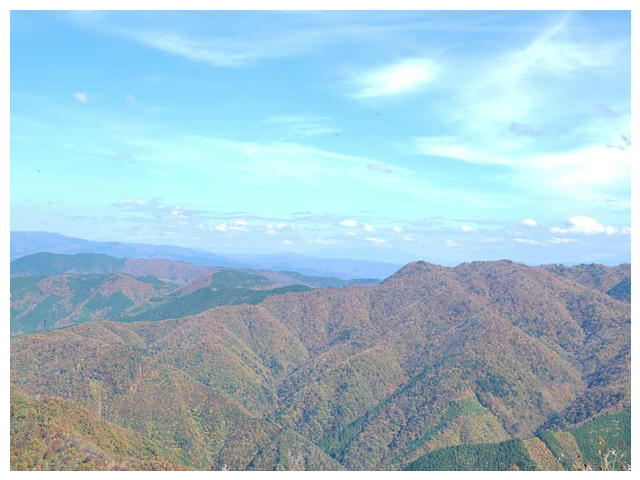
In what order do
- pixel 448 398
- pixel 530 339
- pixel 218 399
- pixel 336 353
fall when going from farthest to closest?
pixel 336 353 < pixel 530 339 < pixel 448 398 < pixel 218 399

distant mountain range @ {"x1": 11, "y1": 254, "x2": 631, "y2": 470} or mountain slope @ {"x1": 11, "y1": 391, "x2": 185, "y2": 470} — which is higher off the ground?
mountain slope @ {"x1": 11, "y1": 391, "x2": 185, "y2": 470}

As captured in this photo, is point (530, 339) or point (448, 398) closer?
point (448, 398)

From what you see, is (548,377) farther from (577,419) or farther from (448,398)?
(448,398)

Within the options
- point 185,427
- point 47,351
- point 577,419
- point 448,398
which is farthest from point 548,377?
point 47,351

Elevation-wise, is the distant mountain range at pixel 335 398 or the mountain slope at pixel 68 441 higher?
the mountain slope at pixel 68 441

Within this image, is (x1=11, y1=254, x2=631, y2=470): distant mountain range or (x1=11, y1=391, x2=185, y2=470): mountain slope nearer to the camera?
(x1=11, y1=391, x2=185, y2=470): mountain slope

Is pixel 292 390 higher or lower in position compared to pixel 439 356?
lower

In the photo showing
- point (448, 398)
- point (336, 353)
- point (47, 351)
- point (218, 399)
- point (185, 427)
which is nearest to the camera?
point (185, 427)

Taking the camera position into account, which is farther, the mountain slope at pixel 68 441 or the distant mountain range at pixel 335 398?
the distant mountain range at pixel 335 398

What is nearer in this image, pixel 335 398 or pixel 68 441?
pixel 68 441

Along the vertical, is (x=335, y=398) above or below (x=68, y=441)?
below
